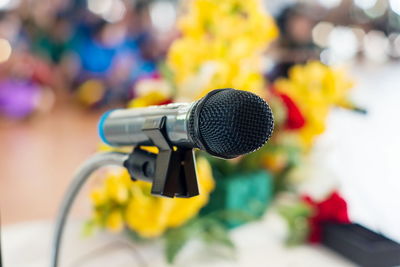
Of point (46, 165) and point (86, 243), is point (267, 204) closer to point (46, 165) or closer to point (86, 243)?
point (86, 243)

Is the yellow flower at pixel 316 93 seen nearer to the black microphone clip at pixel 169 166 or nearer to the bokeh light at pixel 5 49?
the black microphone clip at pixel 169 166

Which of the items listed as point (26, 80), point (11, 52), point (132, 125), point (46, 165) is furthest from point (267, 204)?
point (11, 52)

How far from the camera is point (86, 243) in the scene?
681 mm

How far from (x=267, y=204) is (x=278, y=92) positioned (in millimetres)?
204

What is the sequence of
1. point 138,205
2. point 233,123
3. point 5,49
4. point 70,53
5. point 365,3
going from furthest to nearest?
point 365,3 → point 70,53 → point 5,49 → point 138,205 → point 233,123

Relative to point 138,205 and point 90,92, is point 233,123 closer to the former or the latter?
point 138,205

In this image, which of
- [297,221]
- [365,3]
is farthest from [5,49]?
[365,3]

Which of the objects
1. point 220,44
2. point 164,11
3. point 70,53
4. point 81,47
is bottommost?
point 220,44

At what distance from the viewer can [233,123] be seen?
10.0 inches

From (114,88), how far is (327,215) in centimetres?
→ 278

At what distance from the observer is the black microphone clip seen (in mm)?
308

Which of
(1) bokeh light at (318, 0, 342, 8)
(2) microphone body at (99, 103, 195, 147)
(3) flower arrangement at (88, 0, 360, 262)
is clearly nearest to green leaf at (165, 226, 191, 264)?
(3) flower arrangement at (88, 0, 360, 262)

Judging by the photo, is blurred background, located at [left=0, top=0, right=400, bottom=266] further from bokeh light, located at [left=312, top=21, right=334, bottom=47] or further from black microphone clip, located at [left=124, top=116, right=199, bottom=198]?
black microphone clip, located at [left=124, top=116, right=199, bottom=198]

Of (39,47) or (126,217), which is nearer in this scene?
(126,217)
